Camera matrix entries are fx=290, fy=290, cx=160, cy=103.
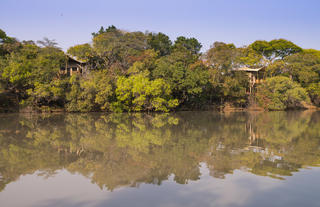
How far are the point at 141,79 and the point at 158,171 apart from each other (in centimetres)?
1570

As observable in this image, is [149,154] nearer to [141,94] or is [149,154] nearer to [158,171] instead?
[158,171]

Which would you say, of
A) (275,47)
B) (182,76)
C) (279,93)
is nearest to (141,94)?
(182,76)

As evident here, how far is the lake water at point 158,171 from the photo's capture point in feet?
15.9

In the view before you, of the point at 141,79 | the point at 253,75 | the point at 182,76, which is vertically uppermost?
the point at 253,75

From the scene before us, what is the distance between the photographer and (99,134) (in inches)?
448

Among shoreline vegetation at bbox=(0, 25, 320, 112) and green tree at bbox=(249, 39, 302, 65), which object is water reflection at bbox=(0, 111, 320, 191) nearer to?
shoreline vegetation at bbox=(0, 25, 320, 112)

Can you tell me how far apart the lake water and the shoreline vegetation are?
11.0 m

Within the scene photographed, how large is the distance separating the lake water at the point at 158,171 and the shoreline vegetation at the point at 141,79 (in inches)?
435

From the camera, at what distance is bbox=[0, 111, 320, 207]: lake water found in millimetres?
4840

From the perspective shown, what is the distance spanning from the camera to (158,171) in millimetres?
6348

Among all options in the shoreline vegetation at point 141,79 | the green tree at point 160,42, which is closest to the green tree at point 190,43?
the green tree at point 160,42

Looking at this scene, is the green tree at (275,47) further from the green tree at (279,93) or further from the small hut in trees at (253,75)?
the green tree at (279,93)

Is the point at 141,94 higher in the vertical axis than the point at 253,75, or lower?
lower

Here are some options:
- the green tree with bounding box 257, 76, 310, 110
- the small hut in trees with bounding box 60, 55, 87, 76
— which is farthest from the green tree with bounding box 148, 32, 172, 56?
the green tree with bounding box 257, 76, 310, 110
